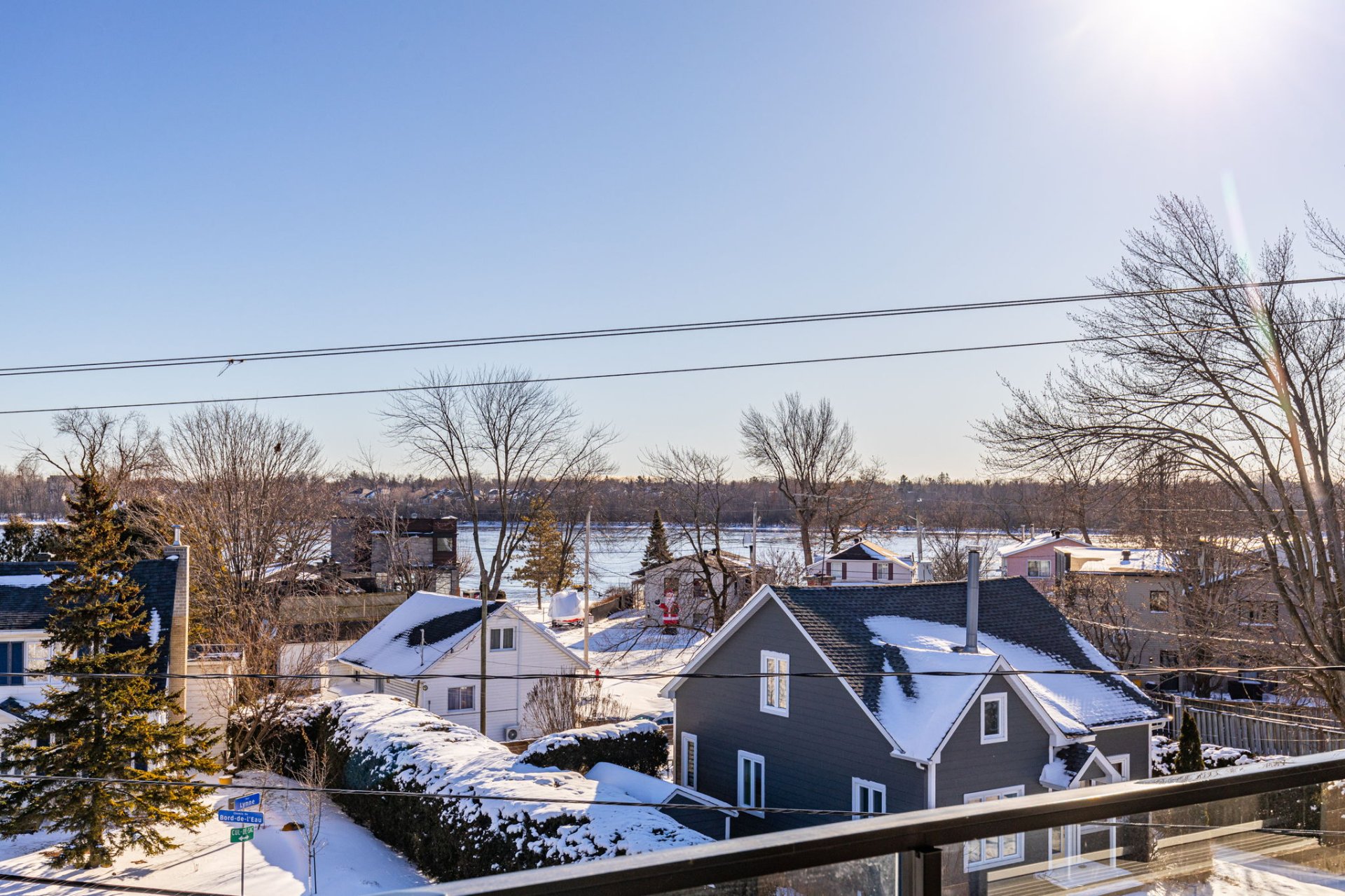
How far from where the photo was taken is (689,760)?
725 inches

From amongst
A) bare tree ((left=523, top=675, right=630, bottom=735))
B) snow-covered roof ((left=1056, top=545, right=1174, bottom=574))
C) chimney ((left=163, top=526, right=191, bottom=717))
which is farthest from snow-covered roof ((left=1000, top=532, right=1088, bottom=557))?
chimney ((left=163, top=526, right=191, bottom=717))

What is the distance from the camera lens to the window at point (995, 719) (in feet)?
46.9

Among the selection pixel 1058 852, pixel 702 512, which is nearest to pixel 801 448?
pixel 702 512

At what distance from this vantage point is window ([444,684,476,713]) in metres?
25.1

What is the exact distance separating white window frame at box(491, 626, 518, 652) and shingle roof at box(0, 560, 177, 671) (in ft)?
28.7

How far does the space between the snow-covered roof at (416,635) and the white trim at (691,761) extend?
8766mm

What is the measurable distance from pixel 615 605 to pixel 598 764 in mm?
35905

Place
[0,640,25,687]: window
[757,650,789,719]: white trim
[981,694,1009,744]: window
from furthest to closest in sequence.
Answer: [0,640,25,687]: window
[757,650,789,719]: white trim
[981,694,1009,744]: window

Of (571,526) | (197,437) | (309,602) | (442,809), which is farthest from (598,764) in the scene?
(571,526)

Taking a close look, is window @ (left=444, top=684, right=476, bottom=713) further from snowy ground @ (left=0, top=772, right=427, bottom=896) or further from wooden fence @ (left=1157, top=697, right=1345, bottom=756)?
wooden fence @ (left=1157, top=697, right=1345, bottom=756)

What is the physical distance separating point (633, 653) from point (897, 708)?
22.4 meters

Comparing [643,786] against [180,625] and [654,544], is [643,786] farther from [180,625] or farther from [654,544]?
[654,544]

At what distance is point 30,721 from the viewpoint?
13.7 meters

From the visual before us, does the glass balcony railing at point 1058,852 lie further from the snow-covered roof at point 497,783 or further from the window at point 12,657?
the window at point 12,657
